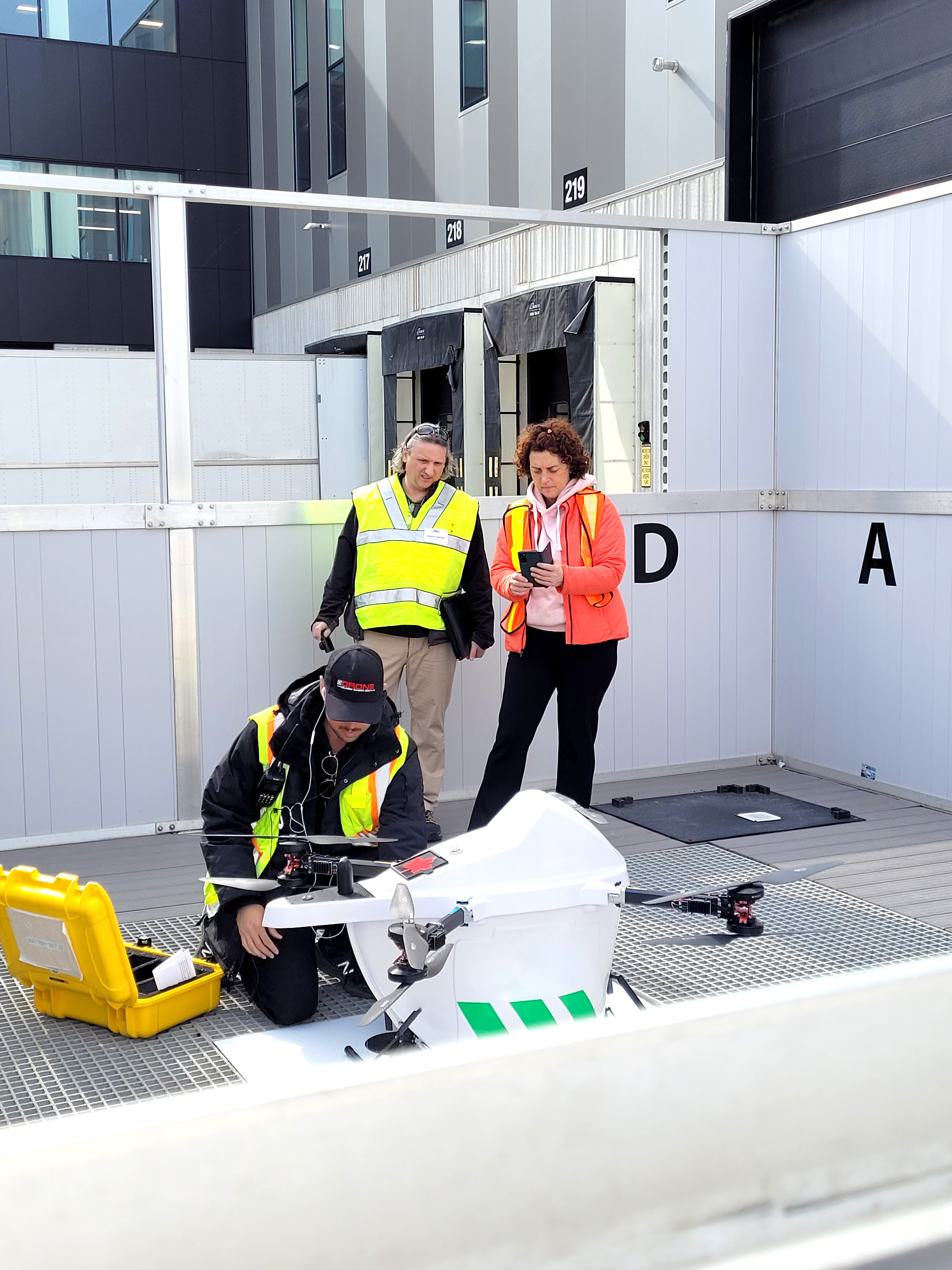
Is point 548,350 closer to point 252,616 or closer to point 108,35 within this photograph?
point 252,616

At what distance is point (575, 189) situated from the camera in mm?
10414

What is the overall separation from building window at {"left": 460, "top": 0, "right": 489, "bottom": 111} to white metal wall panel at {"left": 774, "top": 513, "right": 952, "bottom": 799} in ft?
24.6

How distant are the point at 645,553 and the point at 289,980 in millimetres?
3167

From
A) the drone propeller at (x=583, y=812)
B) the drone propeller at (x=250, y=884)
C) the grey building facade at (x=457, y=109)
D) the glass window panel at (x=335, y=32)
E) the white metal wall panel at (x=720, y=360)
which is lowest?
the drone propeller at (x=250, y=884)

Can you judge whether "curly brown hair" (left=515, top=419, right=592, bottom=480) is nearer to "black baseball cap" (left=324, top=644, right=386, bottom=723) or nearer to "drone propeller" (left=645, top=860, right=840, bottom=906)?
"black baseball cap" (left=324, top=644, right=386, bottom=723)

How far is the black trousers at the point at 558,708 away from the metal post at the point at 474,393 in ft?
22.1

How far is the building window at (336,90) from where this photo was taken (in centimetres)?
1487

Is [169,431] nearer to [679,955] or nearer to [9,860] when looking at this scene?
[9,860]

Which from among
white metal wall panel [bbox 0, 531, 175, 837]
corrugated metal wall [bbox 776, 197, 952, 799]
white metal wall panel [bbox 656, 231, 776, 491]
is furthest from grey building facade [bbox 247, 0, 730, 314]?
white metal wall panel [bbox 0, 531, 175, 837]

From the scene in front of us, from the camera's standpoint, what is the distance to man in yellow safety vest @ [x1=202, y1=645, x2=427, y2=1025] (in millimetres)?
3211

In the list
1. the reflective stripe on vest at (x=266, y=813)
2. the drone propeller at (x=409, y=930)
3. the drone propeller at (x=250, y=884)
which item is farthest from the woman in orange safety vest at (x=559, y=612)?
the drone propeller at (x=409, y=930)

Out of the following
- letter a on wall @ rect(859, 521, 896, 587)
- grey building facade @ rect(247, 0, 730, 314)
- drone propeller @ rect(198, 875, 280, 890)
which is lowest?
drone propeller @ rect(198, 875, 280, 890)

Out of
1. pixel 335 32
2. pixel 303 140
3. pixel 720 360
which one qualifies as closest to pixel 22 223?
pixel 303 140

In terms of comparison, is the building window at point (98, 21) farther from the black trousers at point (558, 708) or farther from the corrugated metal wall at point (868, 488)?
the black trousers at point (558, 708)
